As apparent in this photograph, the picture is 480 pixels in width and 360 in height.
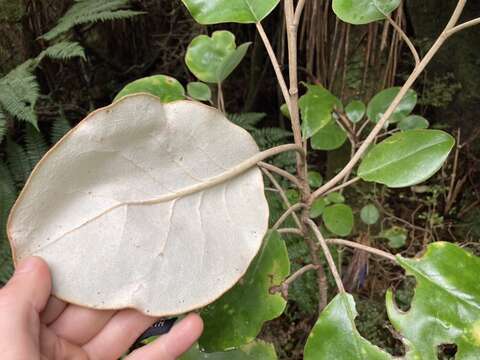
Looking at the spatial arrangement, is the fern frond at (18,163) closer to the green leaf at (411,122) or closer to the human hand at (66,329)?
the human hand at (66,329)

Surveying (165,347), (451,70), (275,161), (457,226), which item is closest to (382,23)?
(451,70)

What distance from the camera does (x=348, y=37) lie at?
58.4 inches

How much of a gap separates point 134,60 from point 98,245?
155cm

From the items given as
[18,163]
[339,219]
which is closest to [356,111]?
[339,219]

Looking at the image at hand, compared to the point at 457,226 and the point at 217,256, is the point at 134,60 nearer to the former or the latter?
the point at 457,226

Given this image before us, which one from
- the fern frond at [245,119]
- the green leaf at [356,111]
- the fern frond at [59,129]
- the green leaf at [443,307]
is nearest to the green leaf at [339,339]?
the green leaf at [443,307]

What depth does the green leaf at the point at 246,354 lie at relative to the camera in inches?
29.9

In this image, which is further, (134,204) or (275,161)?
(275,161)

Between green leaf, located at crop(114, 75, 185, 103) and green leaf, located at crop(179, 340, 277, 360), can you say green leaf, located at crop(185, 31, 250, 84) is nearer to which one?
green leaf, located at crop(114, 75, 185, 103)

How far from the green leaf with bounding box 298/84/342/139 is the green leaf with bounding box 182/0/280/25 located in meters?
0.23

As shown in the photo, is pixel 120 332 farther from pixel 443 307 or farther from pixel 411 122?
pixel 411 122

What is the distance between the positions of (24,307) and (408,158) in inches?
23.3

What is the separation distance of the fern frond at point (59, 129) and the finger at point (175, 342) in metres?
1.05

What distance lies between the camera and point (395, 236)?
55.7 inches
